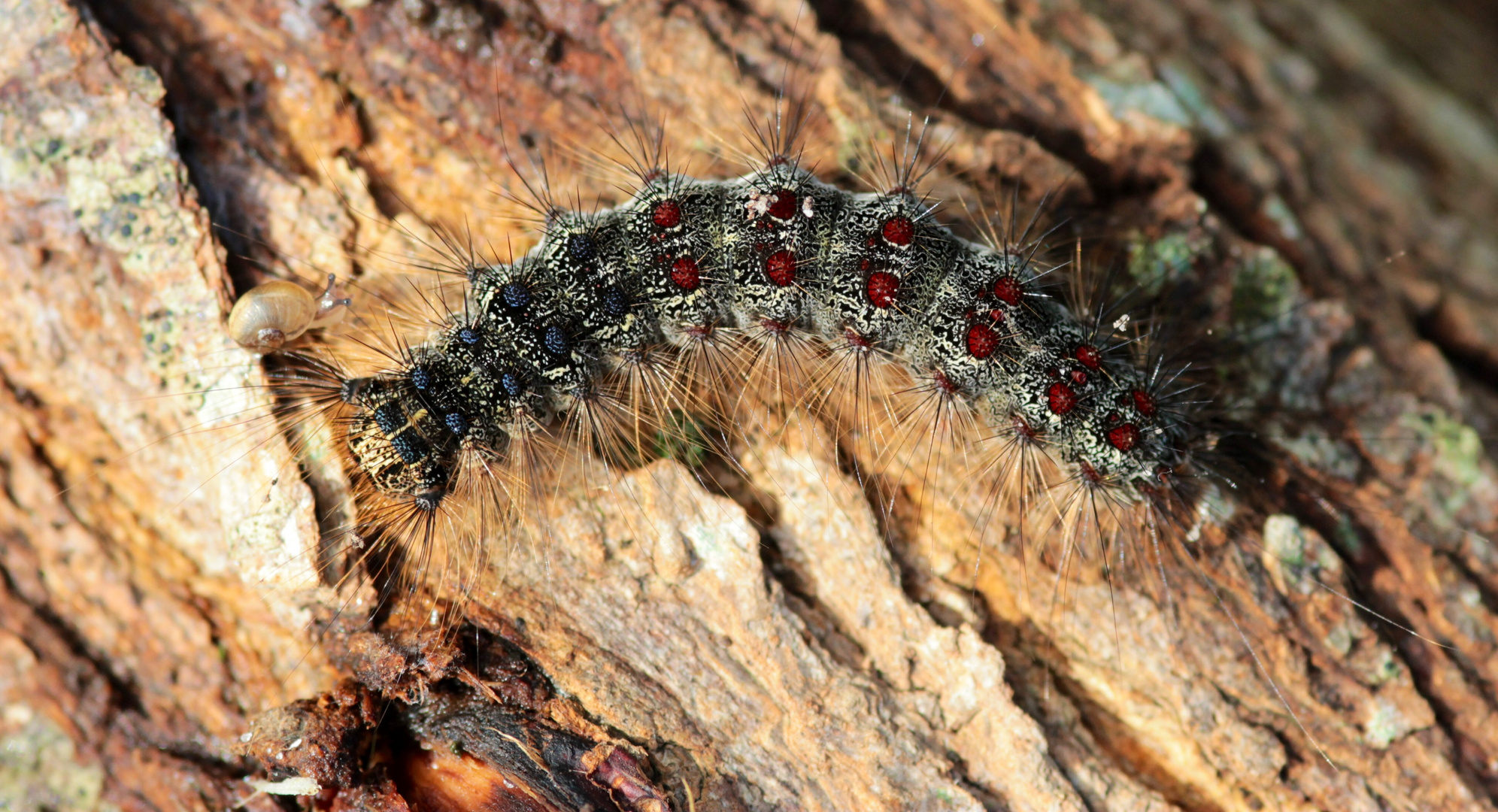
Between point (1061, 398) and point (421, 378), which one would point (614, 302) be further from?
point (1061, 398)

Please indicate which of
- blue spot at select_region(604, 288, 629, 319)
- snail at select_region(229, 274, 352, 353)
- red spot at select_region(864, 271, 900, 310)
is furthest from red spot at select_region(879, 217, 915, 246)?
snail at select_region(229, 274, 352, 353)

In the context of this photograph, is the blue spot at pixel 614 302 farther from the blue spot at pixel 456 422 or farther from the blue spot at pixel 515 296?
the blue spot at pixel 456 422

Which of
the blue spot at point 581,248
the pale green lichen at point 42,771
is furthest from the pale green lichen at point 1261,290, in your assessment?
the pale green lichen at point 42,771

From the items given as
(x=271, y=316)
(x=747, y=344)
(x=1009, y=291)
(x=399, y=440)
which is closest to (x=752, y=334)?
(x=747, y=344)

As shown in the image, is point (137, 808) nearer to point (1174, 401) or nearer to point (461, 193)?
point (461, 193)

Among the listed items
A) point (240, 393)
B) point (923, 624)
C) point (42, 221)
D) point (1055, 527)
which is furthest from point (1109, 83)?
point (42, 221)

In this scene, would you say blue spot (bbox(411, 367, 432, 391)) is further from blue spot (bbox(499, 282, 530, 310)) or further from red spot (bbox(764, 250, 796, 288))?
red spot (bbox(764, 250, 796, 288))
